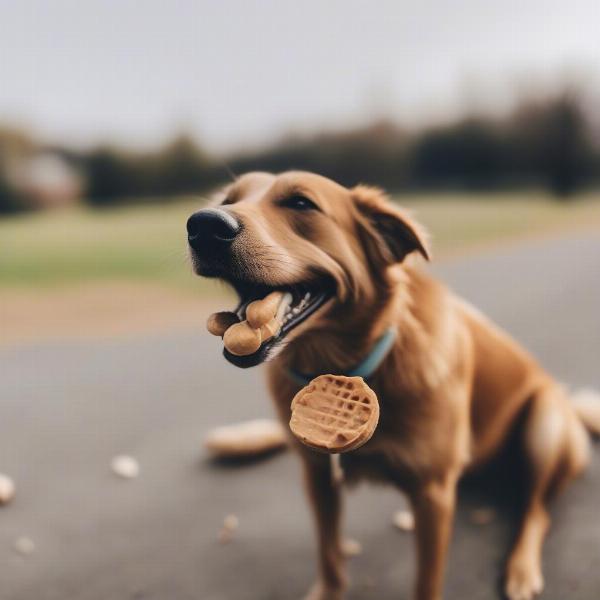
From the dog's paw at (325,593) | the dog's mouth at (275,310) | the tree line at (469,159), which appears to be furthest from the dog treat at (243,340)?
A: the tree line at (469,159)

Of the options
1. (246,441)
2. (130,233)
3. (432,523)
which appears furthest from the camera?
(130,233)

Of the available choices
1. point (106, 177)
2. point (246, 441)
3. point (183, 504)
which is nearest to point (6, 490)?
point (183, 504)

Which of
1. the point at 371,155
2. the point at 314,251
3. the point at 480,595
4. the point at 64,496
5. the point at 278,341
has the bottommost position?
the point at 64,496

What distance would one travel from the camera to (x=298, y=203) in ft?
4.31

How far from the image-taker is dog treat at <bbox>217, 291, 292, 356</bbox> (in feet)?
3.59

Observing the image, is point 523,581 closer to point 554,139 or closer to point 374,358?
point 374,358

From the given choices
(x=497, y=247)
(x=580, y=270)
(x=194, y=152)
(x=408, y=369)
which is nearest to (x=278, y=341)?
(x=408, y=369)

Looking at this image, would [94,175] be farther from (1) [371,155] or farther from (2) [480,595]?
(2) [480,595]

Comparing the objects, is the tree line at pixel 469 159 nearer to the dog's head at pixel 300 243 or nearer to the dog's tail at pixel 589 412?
the dog's tail at pixel 589 412

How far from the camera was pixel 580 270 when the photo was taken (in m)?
5.41

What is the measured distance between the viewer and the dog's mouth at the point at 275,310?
113 centimetres

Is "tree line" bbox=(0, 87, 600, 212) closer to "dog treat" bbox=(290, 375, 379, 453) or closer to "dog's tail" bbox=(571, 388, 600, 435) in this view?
"dog's tail" bbox=(571, 388, 600, 435)

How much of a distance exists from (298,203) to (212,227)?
0.23 m

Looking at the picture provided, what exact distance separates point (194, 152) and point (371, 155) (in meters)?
4.43
